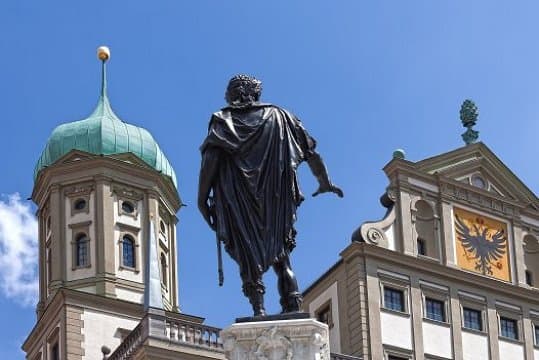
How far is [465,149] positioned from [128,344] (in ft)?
35.7

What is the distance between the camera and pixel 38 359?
4844cm

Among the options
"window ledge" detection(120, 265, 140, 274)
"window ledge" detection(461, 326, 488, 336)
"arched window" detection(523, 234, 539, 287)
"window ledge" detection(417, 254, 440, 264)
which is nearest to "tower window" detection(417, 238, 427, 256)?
"window ledge" detection(417, 254, 440, 264)

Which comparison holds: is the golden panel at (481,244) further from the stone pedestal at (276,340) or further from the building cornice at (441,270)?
the stone pedestal at (276,340)

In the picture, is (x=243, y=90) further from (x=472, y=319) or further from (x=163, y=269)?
(x=163, y=269)

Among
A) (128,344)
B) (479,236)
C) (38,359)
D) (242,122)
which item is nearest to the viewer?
(242,122)

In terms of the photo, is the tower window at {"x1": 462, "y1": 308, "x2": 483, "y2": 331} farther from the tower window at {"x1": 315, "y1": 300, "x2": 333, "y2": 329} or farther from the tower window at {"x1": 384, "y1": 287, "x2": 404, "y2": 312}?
the tower window at {"x1": 315, "y1": 300, "x2": 333, "y2": 329}

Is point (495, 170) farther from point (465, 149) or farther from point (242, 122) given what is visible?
point (242, 122)

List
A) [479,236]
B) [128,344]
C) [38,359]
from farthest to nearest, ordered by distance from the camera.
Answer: [38,359], [479,236], [128,344]

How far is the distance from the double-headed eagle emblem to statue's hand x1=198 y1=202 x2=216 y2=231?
111 ft

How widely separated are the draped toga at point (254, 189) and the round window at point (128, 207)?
40.5 metres

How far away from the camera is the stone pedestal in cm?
796

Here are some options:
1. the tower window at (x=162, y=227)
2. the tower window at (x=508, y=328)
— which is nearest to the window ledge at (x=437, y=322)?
the tower window at (x=508, y=328)

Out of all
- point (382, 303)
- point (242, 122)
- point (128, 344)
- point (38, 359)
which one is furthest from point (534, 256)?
point (242, 122)

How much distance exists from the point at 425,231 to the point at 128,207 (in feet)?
37.0
